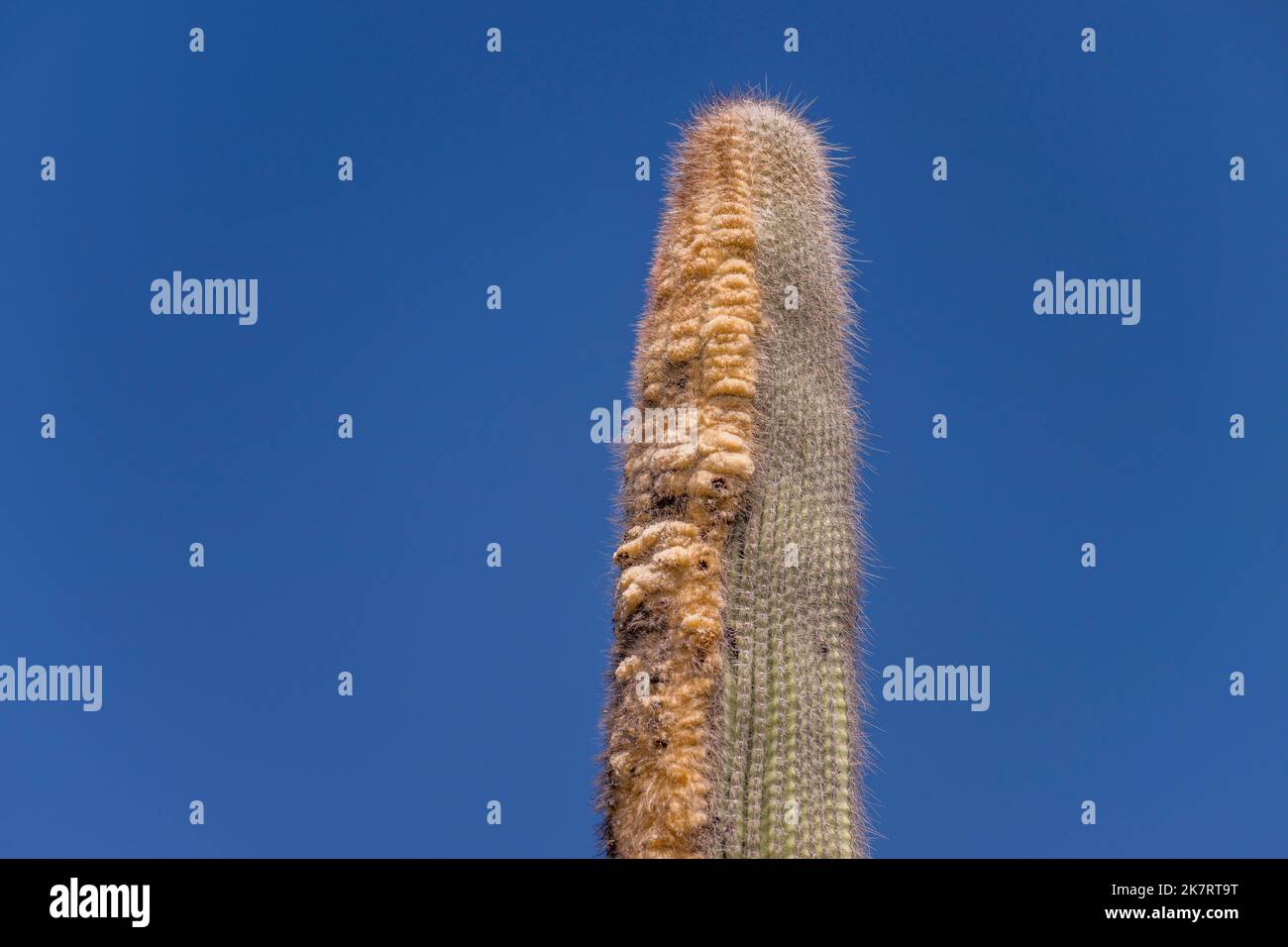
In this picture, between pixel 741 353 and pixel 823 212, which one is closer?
pixel 741 353

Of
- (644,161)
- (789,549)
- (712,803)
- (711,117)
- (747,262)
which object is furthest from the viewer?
(644,161)

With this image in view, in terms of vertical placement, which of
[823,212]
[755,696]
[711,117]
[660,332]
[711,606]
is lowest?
[755,696]

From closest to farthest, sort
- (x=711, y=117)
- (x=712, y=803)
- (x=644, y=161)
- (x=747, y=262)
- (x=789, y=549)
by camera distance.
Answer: (x=712, y=803) < (x=789, y=549) < (x=747, y=262) < (x=711, y=117) < (x=644, y=161)

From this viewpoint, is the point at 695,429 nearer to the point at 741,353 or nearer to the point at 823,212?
the point at 741,353

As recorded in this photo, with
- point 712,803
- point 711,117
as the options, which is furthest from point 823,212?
point 712,803

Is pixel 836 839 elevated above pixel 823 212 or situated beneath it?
situated beneath
